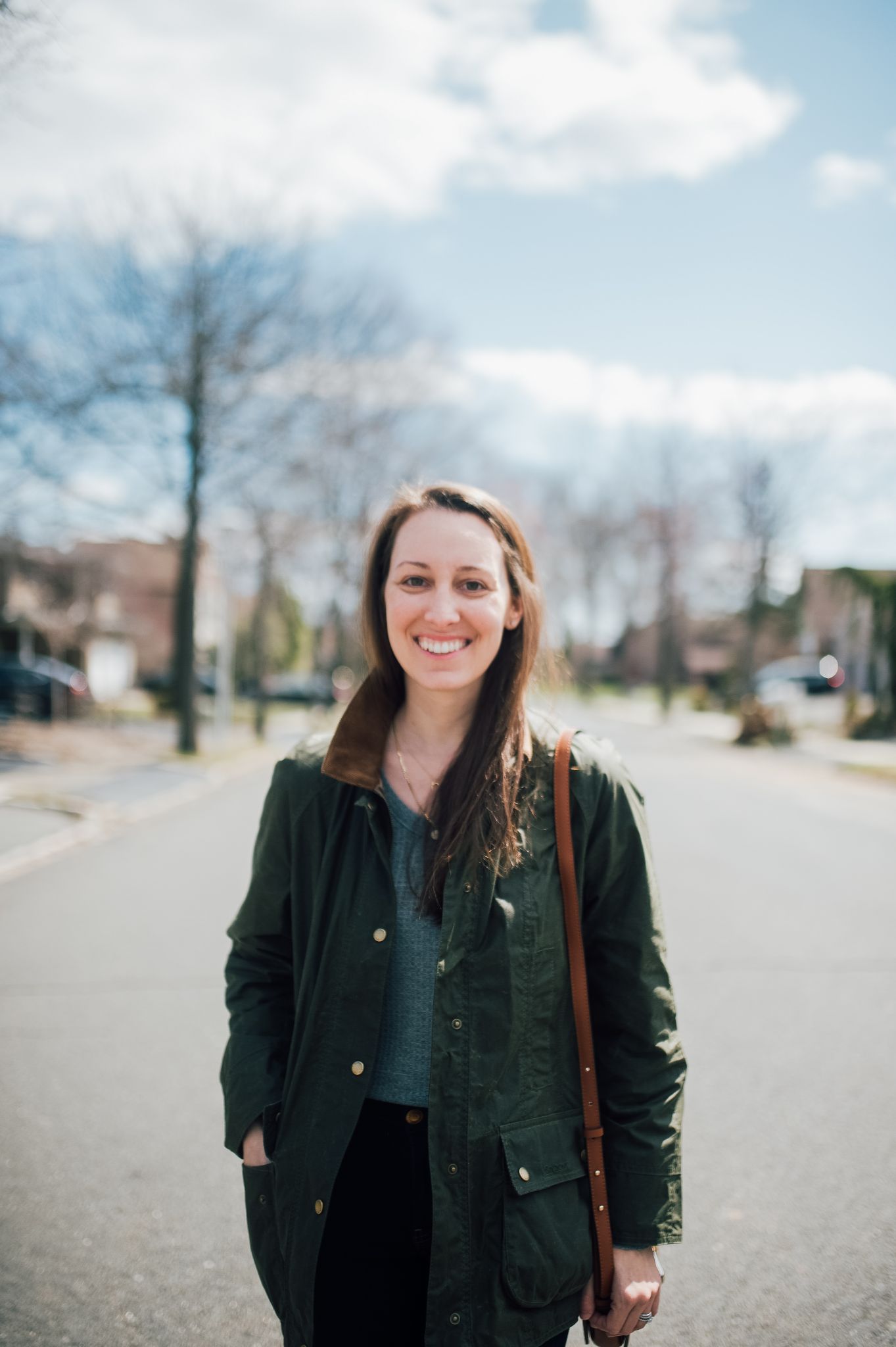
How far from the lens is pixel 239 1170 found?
359 centimetres

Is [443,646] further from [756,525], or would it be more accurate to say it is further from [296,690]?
[296,690]

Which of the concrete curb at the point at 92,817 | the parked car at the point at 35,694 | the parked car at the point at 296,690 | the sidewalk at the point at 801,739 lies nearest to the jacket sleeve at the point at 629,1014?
the concrete curb at the point at 92,817

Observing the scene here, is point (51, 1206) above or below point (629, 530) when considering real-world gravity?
below

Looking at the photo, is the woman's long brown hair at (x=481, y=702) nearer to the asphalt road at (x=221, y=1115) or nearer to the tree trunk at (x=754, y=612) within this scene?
the asphalt road at (x=221, y=1115)

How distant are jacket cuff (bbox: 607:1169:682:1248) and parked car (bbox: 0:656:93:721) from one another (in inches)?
980

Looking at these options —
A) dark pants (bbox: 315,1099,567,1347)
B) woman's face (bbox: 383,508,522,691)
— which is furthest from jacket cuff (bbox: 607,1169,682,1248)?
woman's face (bbox: 383,508,522,691)

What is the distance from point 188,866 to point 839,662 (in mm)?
41775

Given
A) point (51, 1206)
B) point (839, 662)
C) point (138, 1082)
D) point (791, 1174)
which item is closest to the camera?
point (51, 1206)

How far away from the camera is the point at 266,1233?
1879 mm

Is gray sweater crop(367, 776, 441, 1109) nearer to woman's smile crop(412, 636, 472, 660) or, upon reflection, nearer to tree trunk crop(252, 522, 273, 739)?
woman's smile crop(412, 636, 472, 660)

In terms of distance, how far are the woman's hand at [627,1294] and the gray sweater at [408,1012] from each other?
0.44 meters

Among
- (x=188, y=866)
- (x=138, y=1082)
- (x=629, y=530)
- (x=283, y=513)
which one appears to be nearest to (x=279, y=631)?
(x=629, y=530)

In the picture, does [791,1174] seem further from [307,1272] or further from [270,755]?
[270,755]

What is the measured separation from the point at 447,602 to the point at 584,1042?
87 cm
